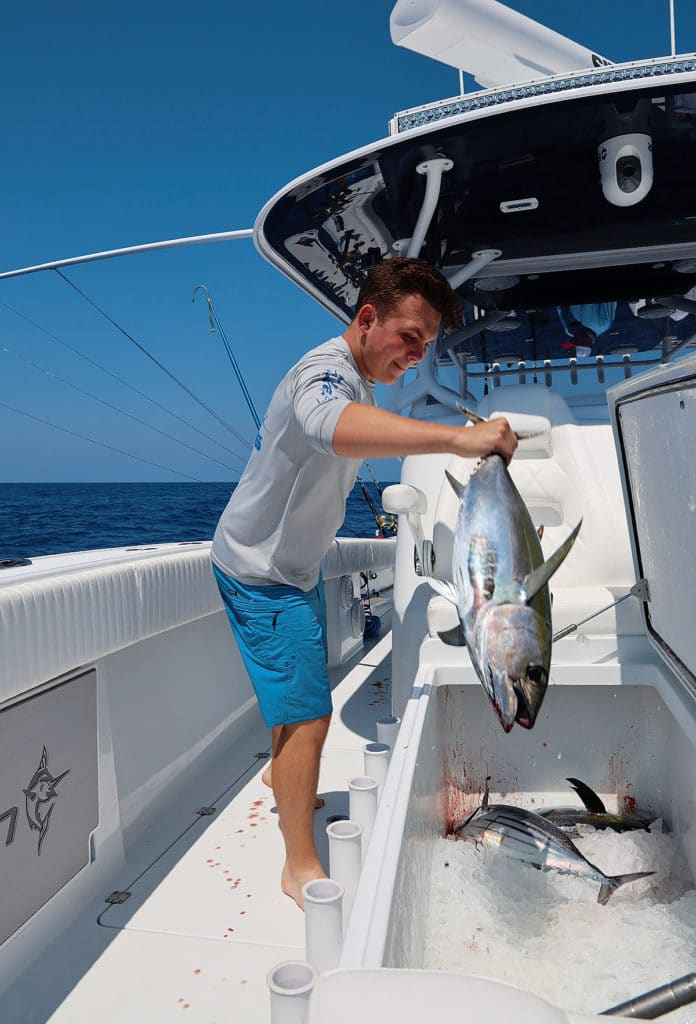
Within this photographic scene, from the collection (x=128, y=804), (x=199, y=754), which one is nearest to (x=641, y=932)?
(x=128, y=804)

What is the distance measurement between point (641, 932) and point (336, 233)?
11.6 ft

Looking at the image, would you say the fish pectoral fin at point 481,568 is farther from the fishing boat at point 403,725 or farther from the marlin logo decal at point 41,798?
the marlin logo decal at point 41,798

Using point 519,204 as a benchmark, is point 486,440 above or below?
below

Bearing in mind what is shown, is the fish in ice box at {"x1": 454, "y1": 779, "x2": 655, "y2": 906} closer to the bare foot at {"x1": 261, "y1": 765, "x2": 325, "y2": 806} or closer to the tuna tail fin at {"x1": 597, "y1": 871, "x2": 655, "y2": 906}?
the tuna tail fin at {"x1": 597, "y1": 871, "x2": 655, "y2": 906}

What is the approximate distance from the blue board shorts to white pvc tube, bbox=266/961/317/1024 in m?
0.92

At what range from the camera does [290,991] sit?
0.90m

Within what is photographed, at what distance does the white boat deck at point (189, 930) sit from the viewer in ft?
4.99

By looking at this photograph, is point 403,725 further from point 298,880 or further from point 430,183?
point 430,183

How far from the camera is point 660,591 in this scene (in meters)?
1.76

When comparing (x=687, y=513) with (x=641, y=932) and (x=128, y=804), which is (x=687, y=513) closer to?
(x=641, y=932)

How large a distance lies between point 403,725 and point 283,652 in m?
0.46

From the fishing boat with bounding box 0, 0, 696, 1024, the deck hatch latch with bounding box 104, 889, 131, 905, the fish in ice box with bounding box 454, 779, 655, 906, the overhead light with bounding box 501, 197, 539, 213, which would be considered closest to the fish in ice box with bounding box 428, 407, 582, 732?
the fishing boat with bounding box 0, 0, 696, 1024

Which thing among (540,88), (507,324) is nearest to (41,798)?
(540,88)

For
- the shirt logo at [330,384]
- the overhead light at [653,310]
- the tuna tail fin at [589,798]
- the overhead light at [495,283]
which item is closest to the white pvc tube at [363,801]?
the tuna tail fin at [589,798]
